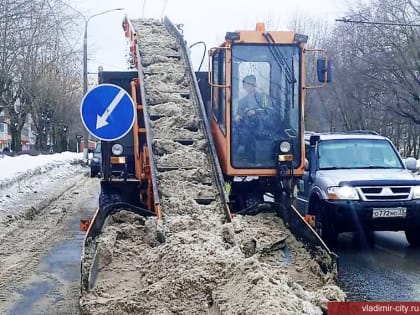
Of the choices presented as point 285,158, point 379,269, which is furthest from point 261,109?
point 379,269

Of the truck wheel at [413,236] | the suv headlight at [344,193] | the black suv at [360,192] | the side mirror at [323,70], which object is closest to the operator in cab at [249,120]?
the side mirror at [323,70]

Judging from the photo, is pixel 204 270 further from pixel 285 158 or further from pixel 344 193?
pixel 344 193

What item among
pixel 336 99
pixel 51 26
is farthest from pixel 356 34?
pixel 51 26

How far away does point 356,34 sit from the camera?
42000 mm

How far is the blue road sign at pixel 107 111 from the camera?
28.4ft

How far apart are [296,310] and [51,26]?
709 inches

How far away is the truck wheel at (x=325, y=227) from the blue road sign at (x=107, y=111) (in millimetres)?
3780

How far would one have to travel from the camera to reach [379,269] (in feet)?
30.3

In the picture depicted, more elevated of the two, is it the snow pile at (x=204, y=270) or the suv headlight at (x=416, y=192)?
the suv headlight at (x=416, y=192)

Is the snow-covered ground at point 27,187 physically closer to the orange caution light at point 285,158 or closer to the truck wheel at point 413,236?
the orange caution light at point 285,158

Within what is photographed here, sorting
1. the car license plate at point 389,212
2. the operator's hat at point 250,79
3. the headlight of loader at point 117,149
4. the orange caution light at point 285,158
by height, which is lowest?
the car license plate at point 389,212

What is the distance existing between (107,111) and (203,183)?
1580mm

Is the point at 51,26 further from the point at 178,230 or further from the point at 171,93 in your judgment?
the point at 178,230

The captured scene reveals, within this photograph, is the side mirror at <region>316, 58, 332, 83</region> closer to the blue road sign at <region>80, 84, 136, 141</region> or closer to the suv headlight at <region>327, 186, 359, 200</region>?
the suv headlight at <region>327, 186, 359, 200</region>
